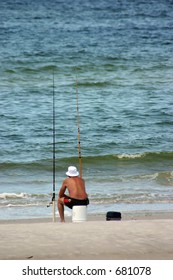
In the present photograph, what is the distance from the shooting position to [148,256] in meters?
7.42

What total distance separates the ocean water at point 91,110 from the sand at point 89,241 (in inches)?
133

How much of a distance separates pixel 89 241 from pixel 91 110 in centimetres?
1288

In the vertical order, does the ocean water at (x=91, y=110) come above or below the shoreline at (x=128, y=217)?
above

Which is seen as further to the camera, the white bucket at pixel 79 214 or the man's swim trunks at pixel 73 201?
the man's swim trunks at pixel 73 201

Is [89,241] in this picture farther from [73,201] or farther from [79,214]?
[73,201]

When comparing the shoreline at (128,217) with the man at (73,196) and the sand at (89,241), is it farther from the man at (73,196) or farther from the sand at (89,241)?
the sand at (89,241)

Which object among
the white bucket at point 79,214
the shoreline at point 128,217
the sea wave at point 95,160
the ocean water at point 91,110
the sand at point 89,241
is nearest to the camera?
the sand at point 89,241

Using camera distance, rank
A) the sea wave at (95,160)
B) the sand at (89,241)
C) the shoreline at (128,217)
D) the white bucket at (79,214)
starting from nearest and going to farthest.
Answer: the sand at (89,241) < the white bucket at (79,214) < the shoreline at (128,217) < the sea wave at (95,160)

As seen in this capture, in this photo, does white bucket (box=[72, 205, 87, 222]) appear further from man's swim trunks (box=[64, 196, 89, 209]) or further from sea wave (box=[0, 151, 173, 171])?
sea wave (box=[0, 151, 173, 171])

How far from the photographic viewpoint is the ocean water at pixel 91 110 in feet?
43.5

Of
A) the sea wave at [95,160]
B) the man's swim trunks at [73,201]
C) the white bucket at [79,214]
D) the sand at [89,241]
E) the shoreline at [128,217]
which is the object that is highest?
the sea wave at [95,160]

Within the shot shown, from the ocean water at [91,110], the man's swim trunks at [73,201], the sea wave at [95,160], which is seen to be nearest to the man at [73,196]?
the man's swim trunks at [73,201]

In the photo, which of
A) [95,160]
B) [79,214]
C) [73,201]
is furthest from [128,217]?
[95,160]
